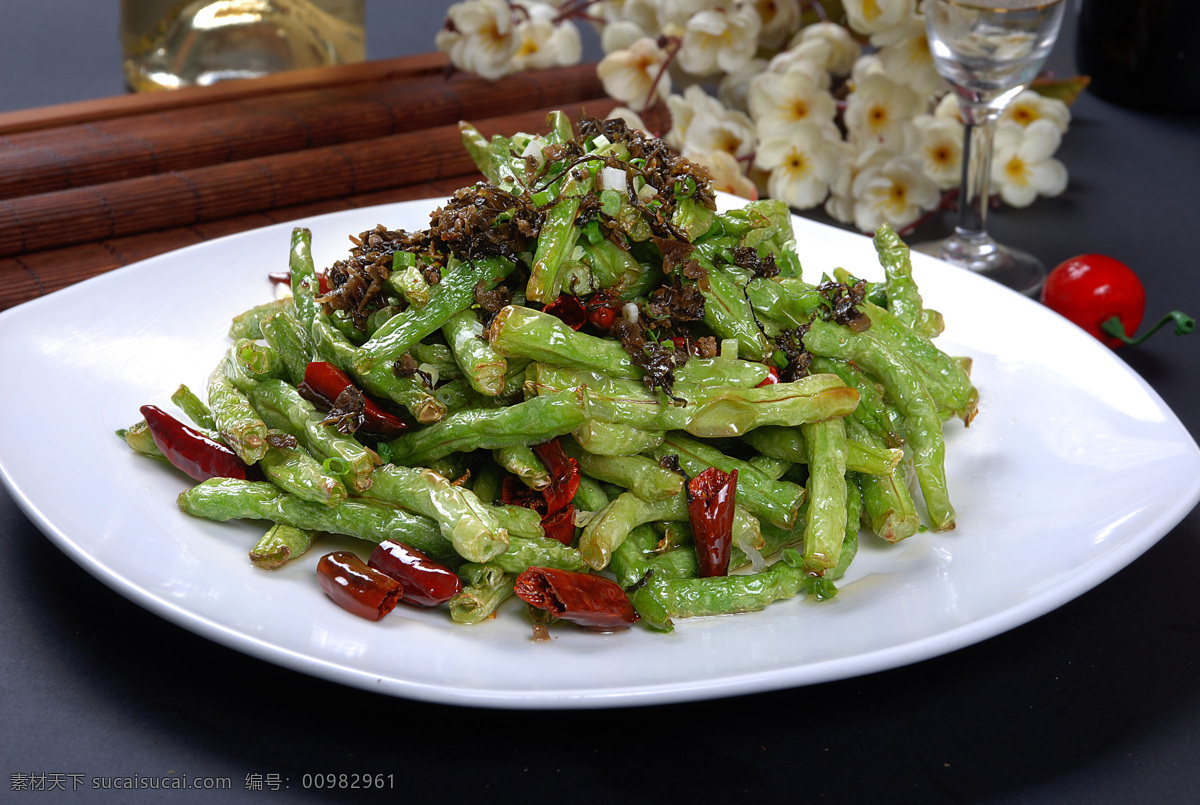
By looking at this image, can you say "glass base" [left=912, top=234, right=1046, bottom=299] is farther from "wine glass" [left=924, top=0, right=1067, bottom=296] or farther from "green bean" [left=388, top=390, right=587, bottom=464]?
"green bean" [left=388, top=390, right=587, bottom=464]

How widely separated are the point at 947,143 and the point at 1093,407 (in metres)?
1.91

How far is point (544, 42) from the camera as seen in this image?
5.08m

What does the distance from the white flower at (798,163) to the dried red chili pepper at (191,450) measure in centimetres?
253

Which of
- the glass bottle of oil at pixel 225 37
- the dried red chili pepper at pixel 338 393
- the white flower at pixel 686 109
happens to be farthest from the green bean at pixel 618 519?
the glass bottle of oil at pixel 225 37

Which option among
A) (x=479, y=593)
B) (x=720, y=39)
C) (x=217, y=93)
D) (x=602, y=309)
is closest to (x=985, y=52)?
(x=720, y=39)

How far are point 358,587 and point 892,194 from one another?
2.88 metres

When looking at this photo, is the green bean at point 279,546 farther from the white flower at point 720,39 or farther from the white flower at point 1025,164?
the white flower at point 1025,164

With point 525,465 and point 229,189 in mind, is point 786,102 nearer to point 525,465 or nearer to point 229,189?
point 229,189

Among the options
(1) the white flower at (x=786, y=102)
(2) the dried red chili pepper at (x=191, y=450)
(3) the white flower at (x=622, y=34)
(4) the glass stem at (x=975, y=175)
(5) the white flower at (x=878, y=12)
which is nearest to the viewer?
(2) the dried red chili pepper at (x=191, y=450)

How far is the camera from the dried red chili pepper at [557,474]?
2407 mm

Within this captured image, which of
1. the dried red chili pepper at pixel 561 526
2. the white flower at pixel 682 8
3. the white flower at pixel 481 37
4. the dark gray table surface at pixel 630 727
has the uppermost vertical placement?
the white flower at pixel 682 8

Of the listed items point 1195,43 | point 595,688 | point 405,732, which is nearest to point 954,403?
point 595,688

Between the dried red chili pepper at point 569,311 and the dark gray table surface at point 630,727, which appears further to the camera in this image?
the dried red chili pepper at point 569,311

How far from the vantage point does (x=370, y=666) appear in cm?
193
